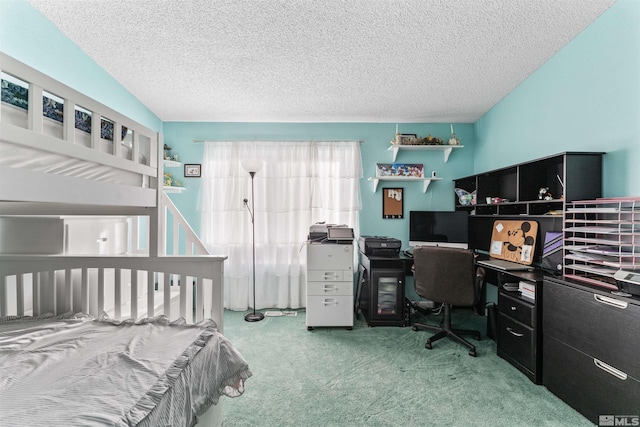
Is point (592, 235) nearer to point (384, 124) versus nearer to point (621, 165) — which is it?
point (621, 165)

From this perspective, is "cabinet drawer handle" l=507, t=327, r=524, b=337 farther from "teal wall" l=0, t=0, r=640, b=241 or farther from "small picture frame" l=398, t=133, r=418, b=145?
"small picture frame" l=398, t=133, r=418, b=145

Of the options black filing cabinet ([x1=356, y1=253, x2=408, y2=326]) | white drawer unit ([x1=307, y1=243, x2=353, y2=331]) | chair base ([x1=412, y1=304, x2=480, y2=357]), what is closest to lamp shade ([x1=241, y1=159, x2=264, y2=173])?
white drawer unit ([x1=307, y1=243, x2=353, y2=331])

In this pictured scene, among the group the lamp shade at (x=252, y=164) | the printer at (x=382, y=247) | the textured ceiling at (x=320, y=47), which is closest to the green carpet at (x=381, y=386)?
the printer at (x=382, y=247)

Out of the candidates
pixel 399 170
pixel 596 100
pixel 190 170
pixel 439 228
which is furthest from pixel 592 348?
pixel 190 170

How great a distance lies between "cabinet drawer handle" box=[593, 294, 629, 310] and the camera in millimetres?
1358

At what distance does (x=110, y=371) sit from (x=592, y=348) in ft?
7.62

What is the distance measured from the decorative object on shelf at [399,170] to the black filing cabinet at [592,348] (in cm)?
201

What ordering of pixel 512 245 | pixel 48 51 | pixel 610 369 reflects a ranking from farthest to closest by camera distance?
1. pixel 512 245
2. pixel 48 51
3. pixel 610 369

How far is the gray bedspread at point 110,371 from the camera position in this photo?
774 millimetres

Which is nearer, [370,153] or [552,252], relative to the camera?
[552,252]

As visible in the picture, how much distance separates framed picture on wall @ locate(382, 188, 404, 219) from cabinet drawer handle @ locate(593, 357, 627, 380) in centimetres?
230

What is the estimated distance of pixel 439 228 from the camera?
329 cm

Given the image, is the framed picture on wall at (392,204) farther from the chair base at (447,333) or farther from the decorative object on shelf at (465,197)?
the chair base at (447,333)

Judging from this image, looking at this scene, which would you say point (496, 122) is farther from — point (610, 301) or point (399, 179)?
point (610, 301)
